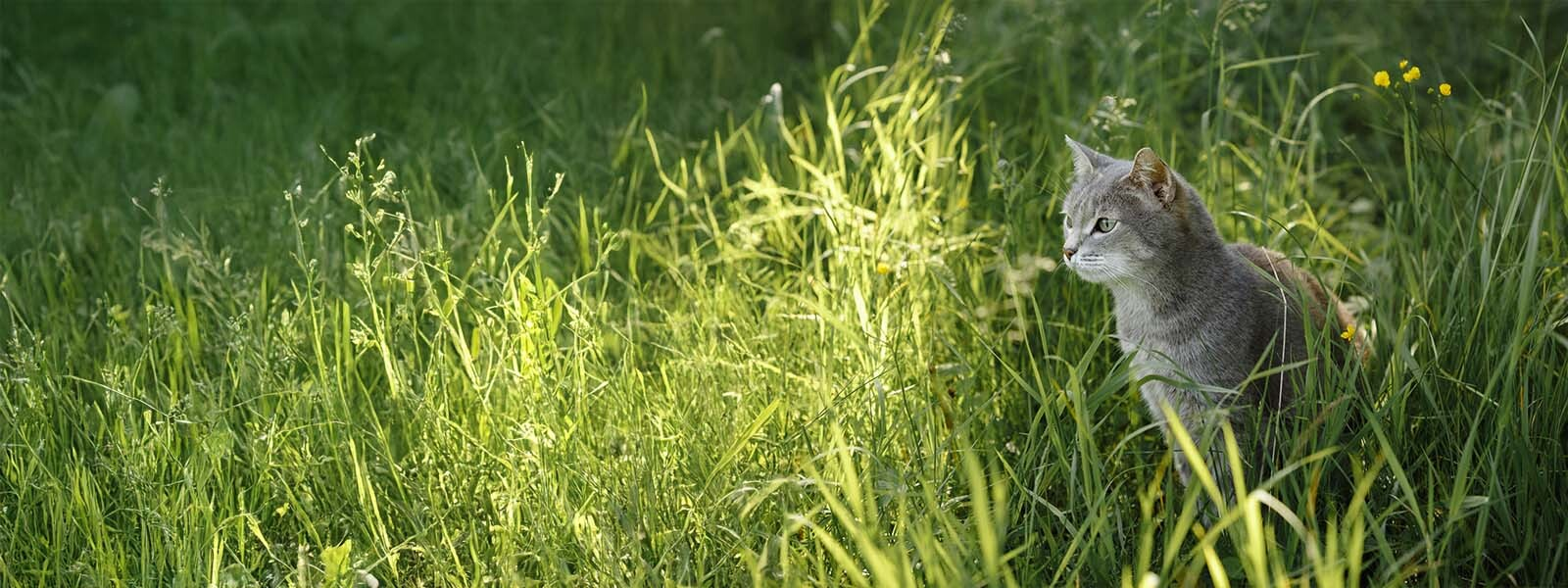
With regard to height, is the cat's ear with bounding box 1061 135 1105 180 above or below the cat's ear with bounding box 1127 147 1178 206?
below

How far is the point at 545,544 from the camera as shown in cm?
217

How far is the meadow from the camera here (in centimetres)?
217

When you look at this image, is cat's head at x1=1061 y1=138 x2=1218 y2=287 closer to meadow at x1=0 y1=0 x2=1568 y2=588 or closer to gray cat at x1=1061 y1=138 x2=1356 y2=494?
gray cat at x1=1061 y1=138 x2=1356 y2=494

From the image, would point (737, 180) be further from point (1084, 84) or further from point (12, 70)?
point (12, 70)

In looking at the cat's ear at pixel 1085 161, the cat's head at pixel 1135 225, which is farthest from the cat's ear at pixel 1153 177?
the cat's ear at pixel 1085 161

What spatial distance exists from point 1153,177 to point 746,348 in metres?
0.82

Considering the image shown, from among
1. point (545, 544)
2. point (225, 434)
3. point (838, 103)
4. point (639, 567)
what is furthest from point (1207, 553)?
point (838, 103)

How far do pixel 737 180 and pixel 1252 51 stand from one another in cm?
174

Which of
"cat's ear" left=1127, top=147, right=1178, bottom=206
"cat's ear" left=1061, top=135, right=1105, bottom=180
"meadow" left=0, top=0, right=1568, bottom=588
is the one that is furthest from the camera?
"cat's ear" left=1061, top=135, right=1105, bottom=180

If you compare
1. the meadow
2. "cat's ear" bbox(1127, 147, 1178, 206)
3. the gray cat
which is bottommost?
the meadow

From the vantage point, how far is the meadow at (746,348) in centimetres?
217

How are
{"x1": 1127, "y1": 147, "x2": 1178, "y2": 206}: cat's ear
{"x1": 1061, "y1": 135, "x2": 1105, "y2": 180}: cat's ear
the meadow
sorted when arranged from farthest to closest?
{"x1": 1061, "y1": 135, "x2": 1105, "y2": 180}: cat's ear
{"x1": 1127, "y1": 147, "x2": 1178, "y2": 206}: cat's ear
the meadow

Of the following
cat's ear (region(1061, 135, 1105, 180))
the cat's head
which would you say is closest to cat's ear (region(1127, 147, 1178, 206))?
the cat's head

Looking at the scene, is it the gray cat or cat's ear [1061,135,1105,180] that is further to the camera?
cat's ear [1061,135,1105,180]
